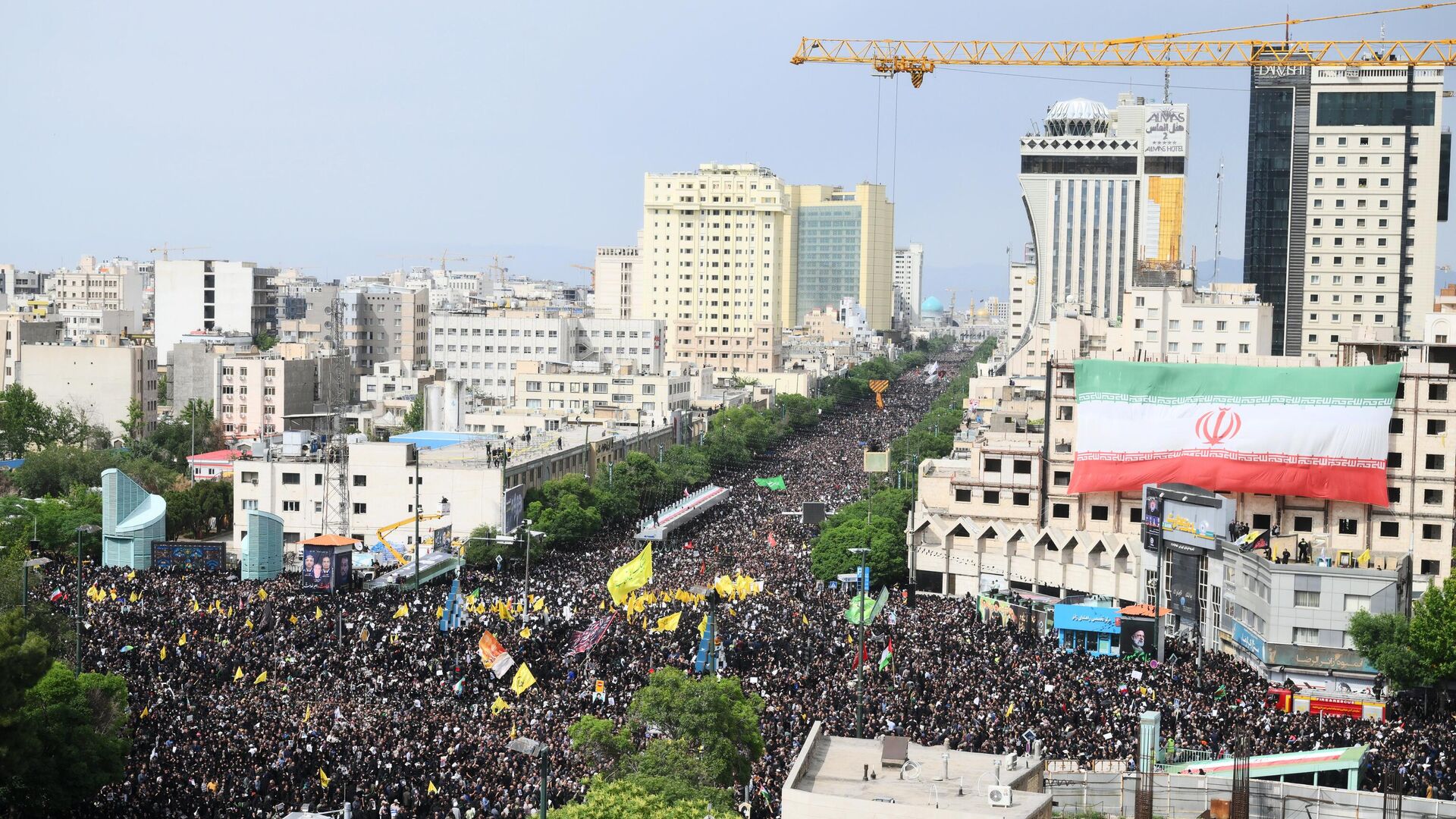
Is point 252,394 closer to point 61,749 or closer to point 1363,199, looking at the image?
point 1363,199

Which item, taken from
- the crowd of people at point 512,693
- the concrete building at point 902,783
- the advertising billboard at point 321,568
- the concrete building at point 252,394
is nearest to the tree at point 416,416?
the concrete building at point 252,394

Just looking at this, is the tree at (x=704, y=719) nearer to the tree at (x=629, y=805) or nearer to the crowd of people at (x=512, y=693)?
the crowd of people at (x=512, y=693)

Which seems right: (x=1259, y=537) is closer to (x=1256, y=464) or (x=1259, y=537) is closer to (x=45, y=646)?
(x=1256, y=464)

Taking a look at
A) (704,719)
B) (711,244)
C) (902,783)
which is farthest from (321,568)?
(711,244)

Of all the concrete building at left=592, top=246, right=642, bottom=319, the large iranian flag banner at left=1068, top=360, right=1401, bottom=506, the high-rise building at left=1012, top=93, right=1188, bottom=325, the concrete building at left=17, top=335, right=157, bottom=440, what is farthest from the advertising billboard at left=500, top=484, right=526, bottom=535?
the concrete building at left=592, top=246, right=642, bottom=319

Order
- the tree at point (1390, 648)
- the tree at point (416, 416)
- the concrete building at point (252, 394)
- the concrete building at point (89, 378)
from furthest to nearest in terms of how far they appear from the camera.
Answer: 1. the concrete building at point (252, 394)
2. the concrete building at point (89, 378)
3. the tree at point (416, 416)
4. the tree at point (1390, 648)

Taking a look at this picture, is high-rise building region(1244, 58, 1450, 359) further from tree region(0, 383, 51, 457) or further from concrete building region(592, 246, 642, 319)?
concrete building region(592, 246, 642, 319)

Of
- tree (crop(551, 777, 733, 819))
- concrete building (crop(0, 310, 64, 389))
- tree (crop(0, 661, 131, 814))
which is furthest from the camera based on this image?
concrete building (crop(0, 310, 64, 389))
